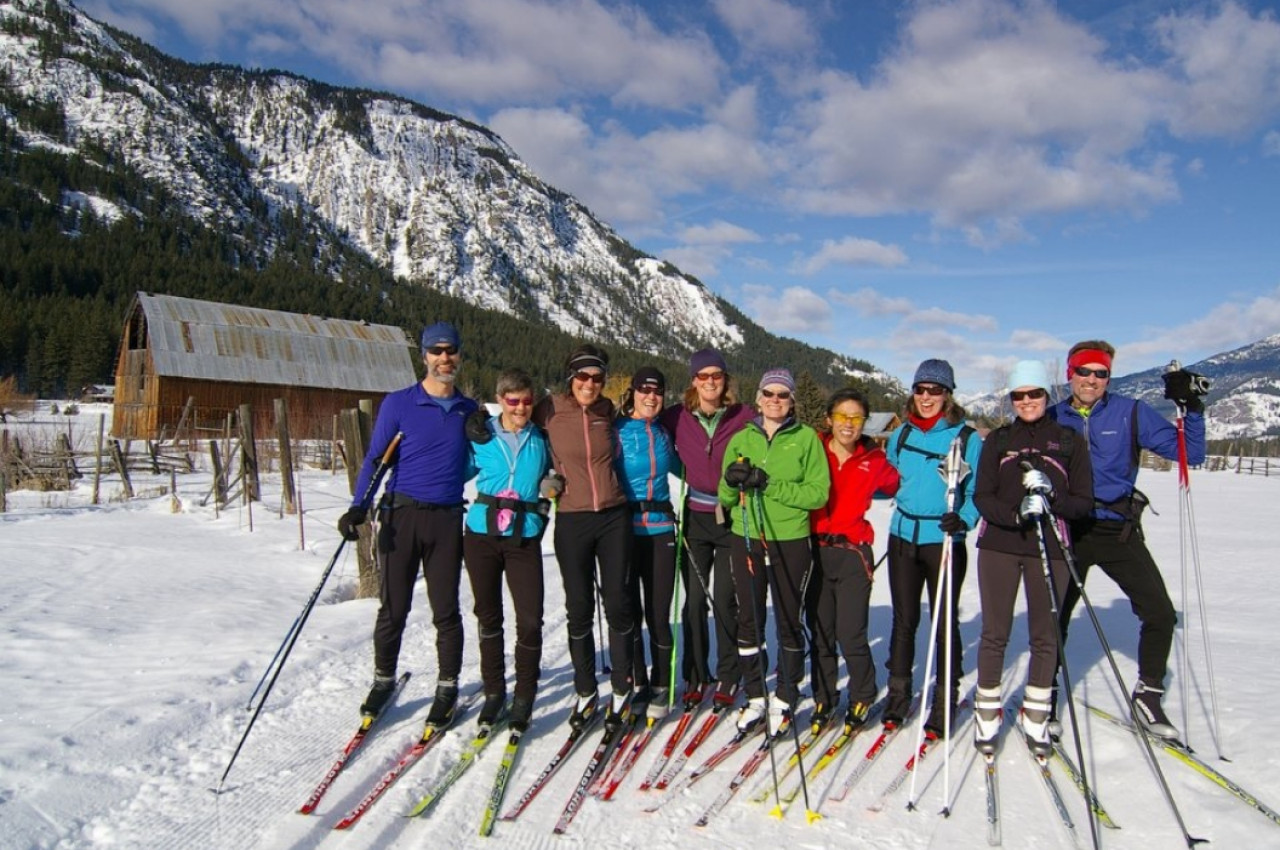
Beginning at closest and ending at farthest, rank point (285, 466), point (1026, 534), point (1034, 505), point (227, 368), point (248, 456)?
point (1034, 505), point (1026, 534), point (285, 466), point (248, 456), point (227, 368)

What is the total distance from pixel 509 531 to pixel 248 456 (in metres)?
10.3

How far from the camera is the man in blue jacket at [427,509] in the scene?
4051mm

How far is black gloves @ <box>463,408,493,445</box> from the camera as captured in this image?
13.3 ft

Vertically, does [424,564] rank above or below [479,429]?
below

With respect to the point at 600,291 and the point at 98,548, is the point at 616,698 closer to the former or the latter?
the point at 98,548

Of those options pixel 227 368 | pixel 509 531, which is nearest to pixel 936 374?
pixel 509 531

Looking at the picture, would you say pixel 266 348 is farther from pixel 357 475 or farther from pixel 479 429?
pixel 479 429

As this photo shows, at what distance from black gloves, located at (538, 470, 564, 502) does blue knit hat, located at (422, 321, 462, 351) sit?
99cm

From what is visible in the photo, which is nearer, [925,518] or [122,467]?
[925,518]

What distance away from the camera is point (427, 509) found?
13.3 feet

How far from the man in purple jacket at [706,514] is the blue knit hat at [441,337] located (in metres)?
1.37

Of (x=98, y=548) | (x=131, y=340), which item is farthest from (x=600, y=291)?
(x=98, y=548)

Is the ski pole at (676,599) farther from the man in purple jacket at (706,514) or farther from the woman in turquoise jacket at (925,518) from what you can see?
the woman in turquoise jacket at (925,518)

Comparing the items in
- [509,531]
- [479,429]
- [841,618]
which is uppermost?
[479,429]
